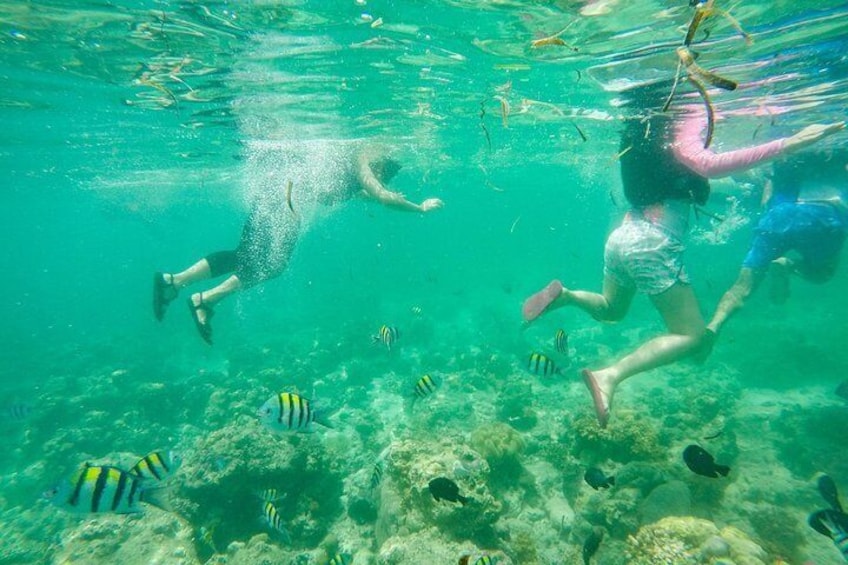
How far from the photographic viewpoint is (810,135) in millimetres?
4258

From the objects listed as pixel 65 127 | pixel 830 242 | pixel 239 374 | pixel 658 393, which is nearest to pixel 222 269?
pixel 239 374

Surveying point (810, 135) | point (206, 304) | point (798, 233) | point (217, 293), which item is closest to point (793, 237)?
point (798, 233)

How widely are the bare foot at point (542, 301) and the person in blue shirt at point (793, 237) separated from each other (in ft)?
7.97

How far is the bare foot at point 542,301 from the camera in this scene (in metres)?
6.26

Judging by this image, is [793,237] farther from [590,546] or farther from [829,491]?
[590,546]

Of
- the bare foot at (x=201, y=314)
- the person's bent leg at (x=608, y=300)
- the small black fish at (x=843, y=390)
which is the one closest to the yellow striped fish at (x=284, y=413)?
the person's bent leg at (x=608, y=300)

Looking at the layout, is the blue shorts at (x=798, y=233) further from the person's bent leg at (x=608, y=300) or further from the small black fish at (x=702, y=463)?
the small black fish at (x=702, y=463)

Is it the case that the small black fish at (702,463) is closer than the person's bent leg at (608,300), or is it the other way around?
the small black fish at (702,463)

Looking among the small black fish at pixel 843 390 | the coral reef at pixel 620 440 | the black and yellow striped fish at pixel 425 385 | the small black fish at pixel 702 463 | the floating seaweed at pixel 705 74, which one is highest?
the floating seaweed at pixel 705 74

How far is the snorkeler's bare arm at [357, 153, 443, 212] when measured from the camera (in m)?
8.00

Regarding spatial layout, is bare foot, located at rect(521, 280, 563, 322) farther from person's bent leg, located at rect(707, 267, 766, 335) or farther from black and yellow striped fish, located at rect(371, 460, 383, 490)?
black and yellow striped fish, located at rect(371, 460, 383, 490)

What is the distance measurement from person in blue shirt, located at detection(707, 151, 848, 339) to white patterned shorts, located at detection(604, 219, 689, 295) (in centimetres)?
162

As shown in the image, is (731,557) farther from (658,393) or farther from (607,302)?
(658,393)

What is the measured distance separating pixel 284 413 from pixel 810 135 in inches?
246
